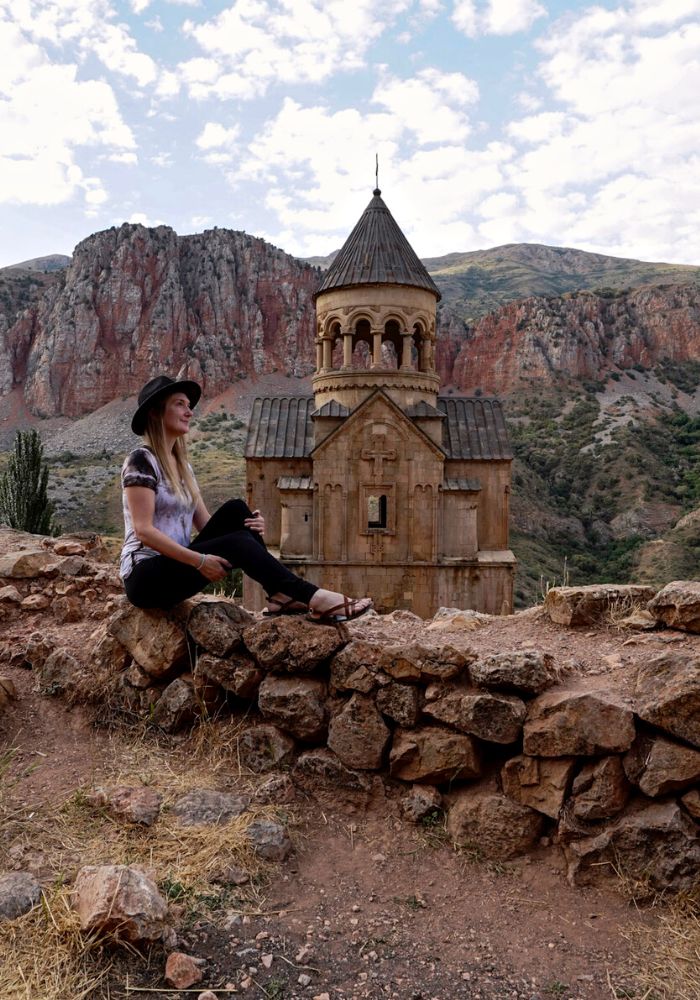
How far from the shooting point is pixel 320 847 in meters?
2.92

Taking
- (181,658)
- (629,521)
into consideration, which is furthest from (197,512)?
(629,521)

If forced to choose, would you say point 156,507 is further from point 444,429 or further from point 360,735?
point 444,429

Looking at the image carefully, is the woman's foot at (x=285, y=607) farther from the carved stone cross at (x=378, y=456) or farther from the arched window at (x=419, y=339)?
the arched window at (x=419, y=339)

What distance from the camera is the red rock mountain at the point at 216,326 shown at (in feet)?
202

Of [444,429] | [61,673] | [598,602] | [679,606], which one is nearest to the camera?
[679,606]

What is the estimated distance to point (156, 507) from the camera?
137 inches

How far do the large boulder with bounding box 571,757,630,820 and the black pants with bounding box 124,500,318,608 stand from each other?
1.48m

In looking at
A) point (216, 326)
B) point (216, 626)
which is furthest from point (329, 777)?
point (216, 326)

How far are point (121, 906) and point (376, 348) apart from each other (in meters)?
11.9

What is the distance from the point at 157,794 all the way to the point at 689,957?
215cm

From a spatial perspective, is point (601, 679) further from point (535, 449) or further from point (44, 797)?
point (535, 449)

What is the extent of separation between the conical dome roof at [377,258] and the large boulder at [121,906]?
12.2 m

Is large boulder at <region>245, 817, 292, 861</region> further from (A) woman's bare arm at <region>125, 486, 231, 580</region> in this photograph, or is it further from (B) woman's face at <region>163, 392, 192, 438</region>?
(B) woman's face at <region>163, 392, 192, 438</region>

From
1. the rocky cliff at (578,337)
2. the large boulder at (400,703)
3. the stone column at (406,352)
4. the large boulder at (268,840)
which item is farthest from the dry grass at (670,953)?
the rocky cliff at (578,337)
